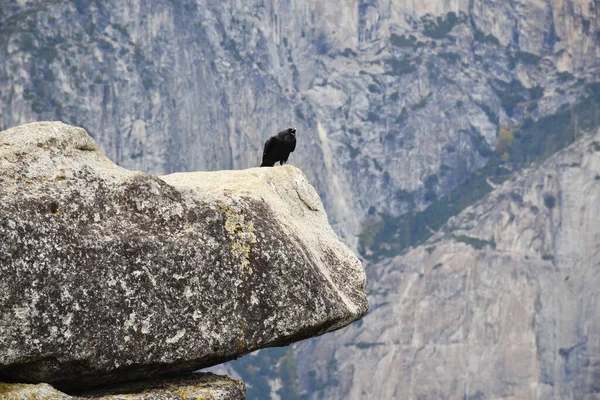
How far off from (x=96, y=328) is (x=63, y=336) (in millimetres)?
595

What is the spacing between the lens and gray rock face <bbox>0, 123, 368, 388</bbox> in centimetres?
2025

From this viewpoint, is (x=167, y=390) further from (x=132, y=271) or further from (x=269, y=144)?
(x=269, y=144)

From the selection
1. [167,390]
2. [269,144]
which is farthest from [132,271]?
[269,144]

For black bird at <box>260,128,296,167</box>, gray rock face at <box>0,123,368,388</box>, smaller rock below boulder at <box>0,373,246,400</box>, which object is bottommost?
Answer: smaller rock below boulder at <box>0,373,246,400</box>

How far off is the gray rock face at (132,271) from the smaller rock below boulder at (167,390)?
299 millimetres

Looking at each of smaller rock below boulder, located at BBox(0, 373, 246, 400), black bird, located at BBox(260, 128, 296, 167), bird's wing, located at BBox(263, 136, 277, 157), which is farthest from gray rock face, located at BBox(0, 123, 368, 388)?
black bird, located at BBox(260, 128, 296, 167)

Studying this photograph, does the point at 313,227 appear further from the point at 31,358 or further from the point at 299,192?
the point at 31,358

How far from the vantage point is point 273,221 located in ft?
78.4

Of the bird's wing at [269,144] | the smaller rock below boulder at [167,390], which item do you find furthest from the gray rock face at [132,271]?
the bird's wing at [269,144]

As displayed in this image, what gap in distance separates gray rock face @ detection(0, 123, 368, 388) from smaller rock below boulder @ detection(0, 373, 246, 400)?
30cm

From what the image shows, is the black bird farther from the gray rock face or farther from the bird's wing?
the gray rock face

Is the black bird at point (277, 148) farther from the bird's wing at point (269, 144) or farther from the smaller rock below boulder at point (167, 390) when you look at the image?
the smaller rock below boulder at point (167, 390)

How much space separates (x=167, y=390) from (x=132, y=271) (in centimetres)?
226

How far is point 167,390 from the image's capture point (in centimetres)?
2194
